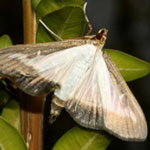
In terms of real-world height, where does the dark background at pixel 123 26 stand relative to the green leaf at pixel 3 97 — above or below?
below

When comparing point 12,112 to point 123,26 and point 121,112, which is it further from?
point 123,26

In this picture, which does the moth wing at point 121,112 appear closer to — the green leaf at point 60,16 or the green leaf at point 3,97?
the green leaf at point 60,16

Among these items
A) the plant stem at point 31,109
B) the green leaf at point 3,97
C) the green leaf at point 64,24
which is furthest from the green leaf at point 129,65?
the green leaf at point 3,97

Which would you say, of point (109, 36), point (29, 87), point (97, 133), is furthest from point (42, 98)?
point (109, 36)

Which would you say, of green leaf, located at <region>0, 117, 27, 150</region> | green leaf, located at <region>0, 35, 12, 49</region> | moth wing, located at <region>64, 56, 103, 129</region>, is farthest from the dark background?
green leaf, located at <region>0, 117, 27, 150</region>

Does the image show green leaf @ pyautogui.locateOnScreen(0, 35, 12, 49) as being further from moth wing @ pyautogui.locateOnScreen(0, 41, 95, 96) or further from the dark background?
the dark background

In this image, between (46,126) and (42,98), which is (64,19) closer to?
(42,98)
